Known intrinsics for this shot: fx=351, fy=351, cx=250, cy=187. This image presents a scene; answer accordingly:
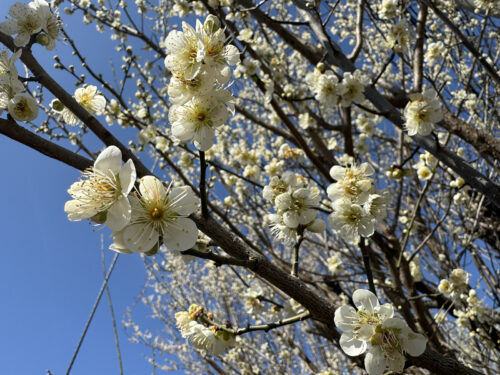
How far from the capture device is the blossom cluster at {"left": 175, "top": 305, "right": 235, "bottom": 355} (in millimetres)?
1341

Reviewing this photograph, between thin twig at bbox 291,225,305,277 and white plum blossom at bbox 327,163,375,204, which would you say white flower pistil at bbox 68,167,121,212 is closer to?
thin twig at bbox 291,225,305,277

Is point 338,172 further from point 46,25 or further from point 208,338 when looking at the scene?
point 46,25

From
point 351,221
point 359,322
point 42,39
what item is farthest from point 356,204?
point 42,39

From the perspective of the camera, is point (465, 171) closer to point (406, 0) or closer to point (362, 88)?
point (362, 88)

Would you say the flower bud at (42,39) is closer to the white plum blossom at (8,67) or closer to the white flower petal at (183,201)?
the white plum blossom at (8,67)

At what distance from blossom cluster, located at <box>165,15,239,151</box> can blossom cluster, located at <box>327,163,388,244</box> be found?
25.4 inches

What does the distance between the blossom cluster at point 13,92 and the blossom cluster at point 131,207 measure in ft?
1.29

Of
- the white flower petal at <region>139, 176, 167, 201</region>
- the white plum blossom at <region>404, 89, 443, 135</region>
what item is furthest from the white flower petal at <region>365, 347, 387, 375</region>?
the white plum blossom at <region>404, 89, 443, 135</region>

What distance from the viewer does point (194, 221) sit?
1.03m

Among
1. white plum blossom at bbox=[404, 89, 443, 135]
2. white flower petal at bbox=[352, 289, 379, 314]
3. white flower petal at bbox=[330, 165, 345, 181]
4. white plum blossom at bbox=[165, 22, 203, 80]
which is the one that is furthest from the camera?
white plum blossom at bbox=[404, 89, 443, 135]

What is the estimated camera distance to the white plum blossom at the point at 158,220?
0.89 metres

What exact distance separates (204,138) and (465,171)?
1962mm

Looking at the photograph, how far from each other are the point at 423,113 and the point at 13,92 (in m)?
2.16

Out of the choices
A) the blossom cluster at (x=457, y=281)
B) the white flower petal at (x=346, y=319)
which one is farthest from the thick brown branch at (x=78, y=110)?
the blossom cluster at (x=457, y=281)
